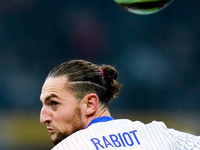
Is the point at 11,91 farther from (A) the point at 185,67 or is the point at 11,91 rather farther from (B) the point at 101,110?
(B) the point at 101,110

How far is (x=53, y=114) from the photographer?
2721 mm

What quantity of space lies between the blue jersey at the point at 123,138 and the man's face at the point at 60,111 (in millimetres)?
178

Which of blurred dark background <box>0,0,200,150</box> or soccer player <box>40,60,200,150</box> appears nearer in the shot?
soccer player <box>40,60,200,150</box>

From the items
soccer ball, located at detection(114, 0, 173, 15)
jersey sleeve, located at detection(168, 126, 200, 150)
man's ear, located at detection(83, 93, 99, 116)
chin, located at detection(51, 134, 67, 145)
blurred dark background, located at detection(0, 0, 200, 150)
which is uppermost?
blurred dark background, located at detection(0, 0, 200, 150)

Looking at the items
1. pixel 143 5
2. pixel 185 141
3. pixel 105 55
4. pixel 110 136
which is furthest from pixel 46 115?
pixel 105 55

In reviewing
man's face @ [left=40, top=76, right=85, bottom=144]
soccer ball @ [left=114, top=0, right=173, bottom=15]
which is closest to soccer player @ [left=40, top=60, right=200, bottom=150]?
man's face @ [left=40, top=76, right=85, bottom=144]

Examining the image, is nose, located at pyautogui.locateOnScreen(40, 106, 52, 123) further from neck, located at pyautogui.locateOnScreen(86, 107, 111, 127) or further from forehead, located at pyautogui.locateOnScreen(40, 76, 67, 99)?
neck, located at pyautogui.locateOnScreen(86, 107, 111, 127)

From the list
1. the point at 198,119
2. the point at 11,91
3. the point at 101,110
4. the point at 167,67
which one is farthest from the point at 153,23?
the point at 101,110

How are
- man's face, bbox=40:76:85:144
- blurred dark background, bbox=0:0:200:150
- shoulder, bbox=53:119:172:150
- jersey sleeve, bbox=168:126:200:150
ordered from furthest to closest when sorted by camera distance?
blurred dark background, bbox=0:0:200:150, man's face, bbox=40:76:85:144, jersey sleeve, bbox=168:126:200:150, shoulder, bbox=53:119:172:150

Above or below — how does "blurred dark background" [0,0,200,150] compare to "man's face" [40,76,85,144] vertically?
above

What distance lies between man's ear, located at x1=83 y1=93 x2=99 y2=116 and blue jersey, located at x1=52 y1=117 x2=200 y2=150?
0.15 m

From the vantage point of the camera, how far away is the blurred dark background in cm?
883

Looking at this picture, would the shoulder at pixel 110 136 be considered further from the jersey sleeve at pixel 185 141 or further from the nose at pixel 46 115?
the nose at pixel 46 115

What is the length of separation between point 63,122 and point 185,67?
7.38m
